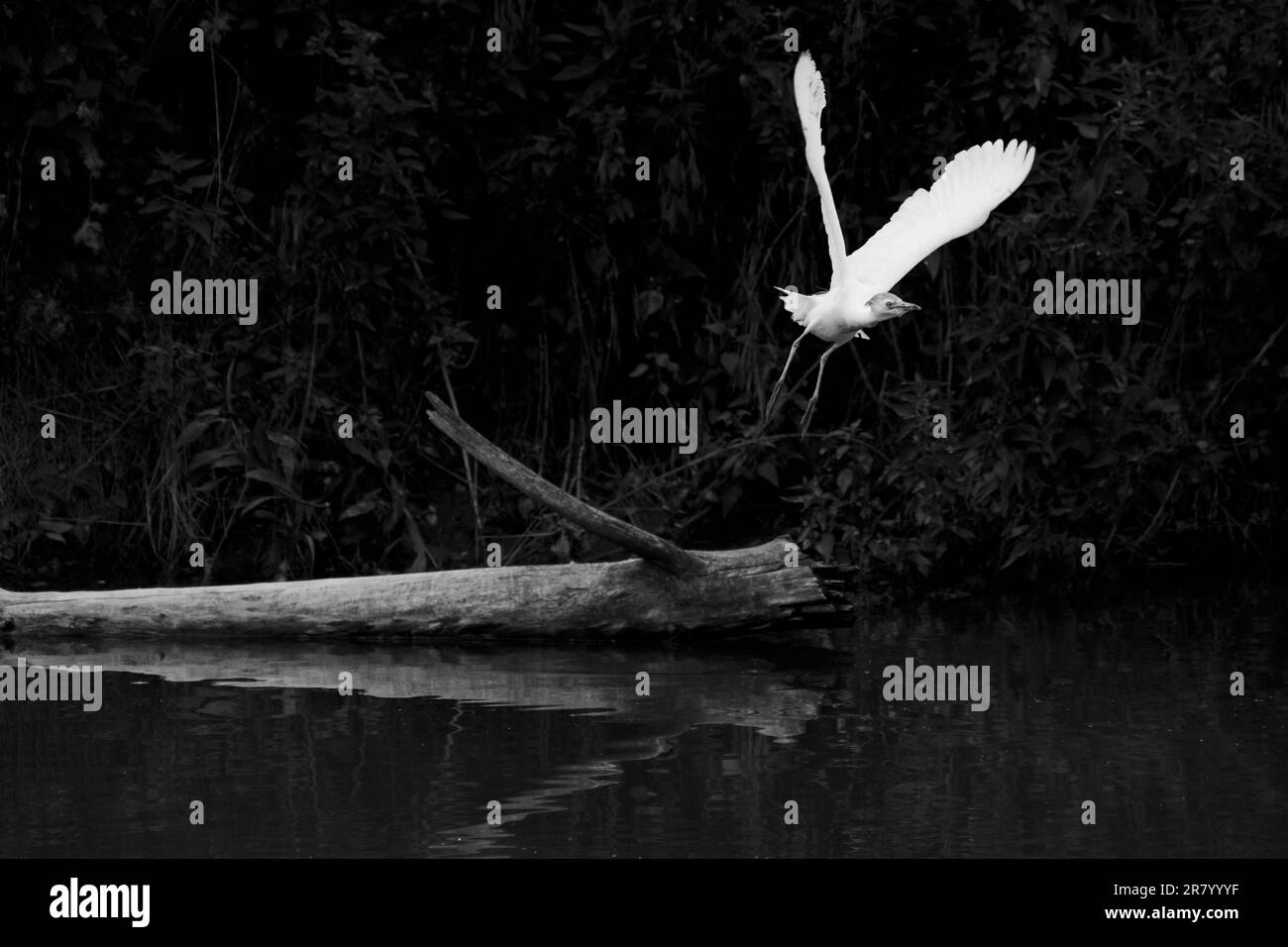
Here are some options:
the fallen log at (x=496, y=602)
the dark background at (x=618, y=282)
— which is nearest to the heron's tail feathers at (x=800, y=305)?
Answer: the fallen log at (x=496, y=602)

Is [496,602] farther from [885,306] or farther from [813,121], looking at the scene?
[813,121]

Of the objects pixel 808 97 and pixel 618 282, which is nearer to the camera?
pixel 808 97

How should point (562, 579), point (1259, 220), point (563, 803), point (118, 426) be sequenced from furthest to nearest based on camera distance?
point (118, 426) < point (1259, 220) < point (562, 579) < point (563, 803)

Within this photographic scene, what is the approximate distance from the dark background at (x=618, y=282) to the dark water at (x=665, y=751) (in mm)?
1818

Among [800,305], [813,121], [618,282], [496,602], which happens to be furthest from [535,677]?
[618,282]

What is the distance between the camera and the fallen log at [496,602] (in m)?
9.53

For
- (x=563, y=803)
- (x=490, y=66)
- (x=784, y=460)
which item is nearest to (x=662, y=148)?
(x=490, y=66)

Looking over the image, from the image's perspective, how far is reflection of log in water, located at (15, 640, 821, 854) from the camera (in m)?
8.05

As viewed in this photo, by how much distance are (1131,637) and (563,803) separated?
436 cm

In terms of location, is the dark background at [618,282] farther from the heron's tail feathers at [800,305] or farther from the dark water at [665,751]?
the heron's tail feathers at [800,305]

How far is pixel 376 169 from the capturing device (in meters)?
11.8

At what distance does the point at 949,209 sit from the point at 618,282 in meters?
4.41

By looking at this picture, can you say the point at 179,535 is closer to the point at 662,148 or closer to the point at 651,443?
the point at 651,443

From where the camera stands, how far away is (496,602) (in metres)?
9.62
